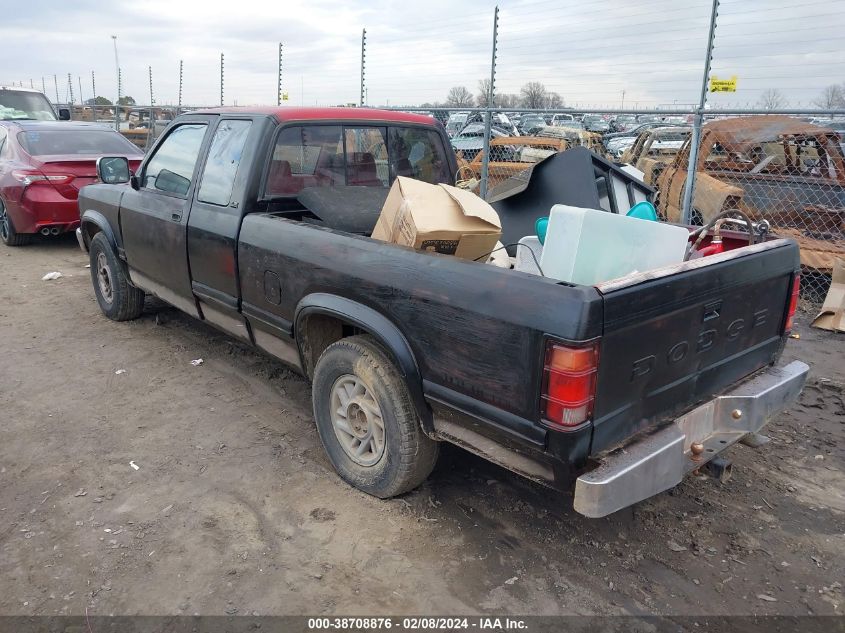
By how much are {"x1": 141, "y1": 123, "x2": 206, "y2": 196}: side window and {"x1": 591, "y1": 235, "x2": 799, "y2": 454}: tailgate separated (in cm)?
308

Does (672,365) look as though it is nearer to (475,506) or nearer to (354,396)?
(475,506)

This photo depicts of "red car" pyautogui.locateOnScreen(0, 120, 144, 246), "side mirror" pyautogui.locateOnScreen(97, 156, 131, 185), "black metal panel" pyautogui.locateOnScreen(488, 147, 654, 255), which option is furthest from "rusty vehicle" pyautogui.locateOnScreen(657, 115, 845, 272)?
"red car" pyautogui.locateOnScreen(0, 120, 144, 246)

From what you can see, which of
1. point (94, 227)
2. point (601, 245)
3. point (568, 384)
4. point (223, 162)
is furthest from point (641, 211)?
point (94, 227)

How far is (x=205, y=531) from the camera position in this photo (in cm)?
295

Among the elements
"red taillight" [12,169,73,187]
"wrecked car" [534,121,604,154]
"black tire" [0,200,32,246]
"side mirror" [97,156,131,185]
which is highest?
"wrecked car" [534,121,604,154]

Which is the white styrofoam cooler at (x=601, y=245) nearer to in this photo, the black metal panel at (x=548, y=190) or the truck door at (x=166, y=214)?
the black metal panel at (x=548, y=190)

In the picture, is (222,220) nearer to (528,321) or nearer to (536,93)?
(528,321)

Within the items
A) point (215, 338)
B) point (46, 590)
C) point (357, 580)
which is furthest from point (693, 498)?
point (215, 338)

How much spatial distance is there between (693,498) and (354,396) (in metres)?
1.79

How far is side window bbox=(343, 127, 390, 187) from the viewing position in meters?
4.09

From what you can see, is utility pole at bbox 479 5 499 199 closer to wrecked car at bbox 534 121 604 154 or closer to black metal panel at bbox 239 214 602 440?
wrecked car at bbox 534 121 604 154

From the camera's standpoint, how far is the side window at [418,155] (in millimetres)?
4316

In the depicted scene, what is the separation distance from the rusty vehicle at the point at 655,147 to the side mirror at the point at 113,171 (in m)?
7.44

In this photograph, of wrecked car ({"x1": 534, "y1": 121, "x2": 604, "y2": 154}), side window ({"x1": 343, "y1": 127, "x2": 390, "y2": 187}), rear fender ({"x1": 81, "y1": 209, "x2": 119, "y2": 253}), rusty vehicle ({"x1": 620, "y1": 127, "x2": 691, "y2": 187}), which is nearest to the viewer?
side window ({"x1": 343, "y1": 127, "x2": 390, "y2": 187})
